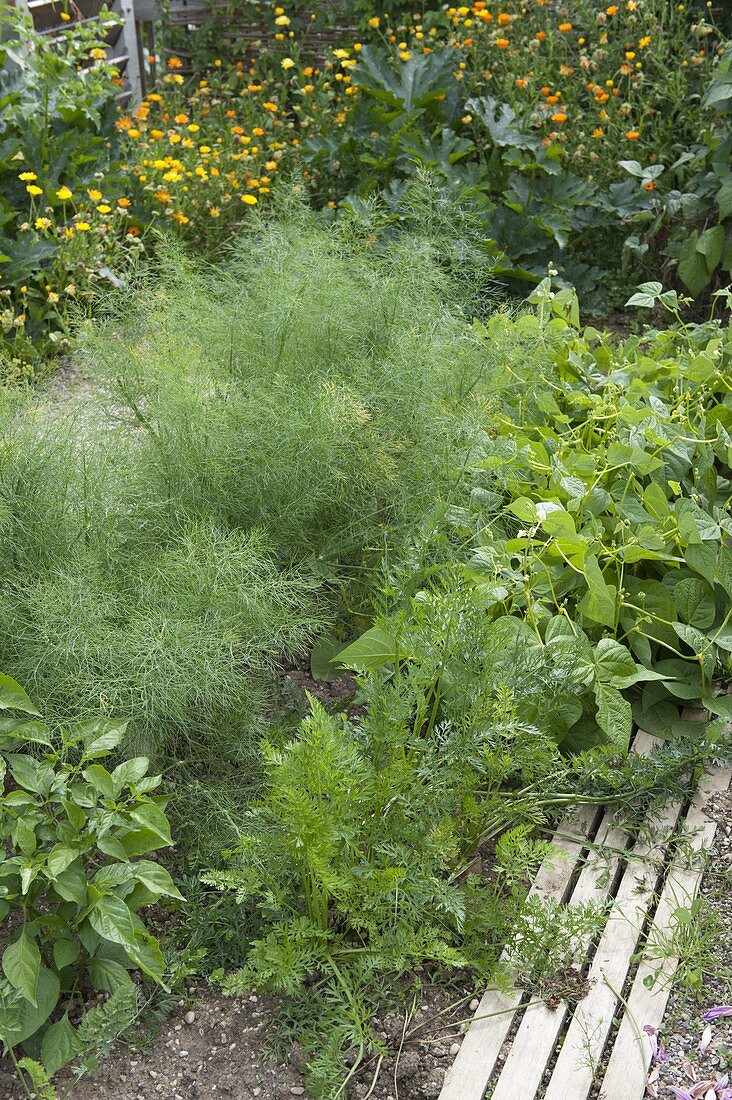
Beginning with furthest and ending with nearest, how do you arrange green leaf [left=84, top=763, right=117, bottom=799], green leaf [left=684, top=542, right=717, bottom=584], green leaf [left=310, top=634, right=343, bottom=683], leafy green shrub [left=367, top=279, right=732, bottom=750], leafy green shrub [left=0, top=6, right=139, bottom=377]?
leafy green shrub [left=0, top=6, right=139, bottom=377] < green leaf [left=310, top=634, right=343, bottom=683] < green leaf [left=684, top=542, right=717, bottom=584] < leafy green shrub [left=367, top=279, right=732, bottom=750] < green leaf [left=84, top=763, right=117, bottom=799]

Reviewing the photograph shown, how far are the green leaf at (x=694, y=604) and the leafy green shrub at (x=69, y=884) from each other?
4.43ft

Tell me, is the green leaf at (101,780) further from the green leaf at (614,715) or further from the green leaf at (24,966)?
the green leaf at (614,715)

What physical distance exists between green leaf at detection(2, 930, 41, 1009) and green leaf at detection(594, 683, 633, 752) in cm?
120

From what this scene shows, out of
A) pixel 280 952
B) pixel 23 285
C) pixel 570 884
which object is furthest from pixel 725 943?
pixel 23 285

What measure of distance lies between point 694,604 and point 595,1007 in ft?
3.31

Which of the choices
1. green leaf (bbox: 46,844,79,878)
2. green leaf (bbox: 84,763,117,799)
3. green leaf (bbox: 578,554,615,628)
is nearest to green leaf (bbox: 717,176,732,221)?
green leaf (bbox: 578,554,615,628)

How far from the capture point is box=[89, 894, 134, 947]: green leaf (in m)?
1.71

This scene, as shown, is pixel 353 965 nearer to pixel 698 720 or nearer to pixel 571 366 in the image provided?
pixel 698 720

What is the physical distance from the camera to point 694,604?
8.38 ft

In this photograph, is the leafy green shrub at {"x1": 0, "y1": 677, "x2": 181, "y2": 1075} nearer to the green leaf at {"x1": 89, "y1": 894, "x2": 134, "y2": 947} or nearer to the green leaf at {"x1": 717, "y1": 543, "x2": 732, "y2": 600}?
the green leaf at {"x1": 89, "y1": 894, "x2": 134, "y2": 947}

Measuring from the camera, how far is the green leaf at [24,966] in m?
1.69

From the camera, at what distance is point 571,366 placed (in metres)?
3.30

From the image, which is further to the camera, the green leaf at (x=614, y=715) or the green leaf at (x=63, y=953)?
the green leaf at (x=614, y=715)

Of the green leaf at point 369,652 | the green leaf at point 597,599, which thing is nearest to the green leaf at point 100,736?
the green leaf at point 369,652
